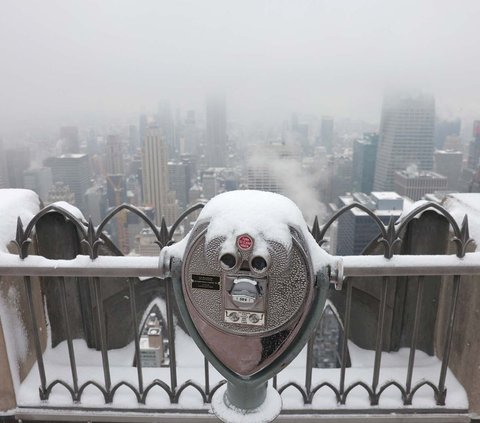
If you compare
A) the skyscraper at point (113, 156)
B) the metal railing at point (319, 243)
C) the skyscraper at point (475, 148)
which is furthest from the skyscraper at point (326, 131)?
the metal railing at point (319, 243)

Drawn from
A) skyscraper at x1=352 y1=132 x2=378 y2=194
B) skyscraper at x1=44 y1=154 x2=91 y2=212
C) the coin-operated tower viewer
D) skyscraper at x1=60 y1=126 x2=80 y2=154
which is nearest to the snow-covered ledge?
the coin-operated tower viewer

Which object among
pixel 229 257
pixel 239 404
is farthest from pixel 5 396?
pixel 229 257

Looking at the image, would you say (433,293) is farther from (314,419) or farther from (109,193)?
(109,193)

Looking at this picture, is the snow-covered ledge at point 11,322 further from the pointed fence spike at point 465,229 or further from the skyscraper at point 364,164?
the skyscraper at point 364,164

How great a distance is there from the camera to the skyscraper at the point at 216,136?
35156mm

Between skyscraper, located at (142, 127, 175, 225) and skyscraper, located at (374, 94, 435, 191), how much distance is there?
17746mm

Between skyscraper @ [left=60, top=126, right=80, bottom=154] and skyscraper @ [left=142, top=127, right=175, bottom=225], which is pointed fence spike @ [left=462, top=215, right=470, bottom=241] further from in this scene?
skyscraper @ [left=60, top=126, right=80, bottom=154]

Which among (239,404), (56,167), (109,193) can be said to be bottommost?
(109,193)

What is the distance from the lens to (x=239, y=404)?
1712 millimetres

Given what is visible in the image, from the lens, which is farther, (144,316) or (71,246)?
(144,316)

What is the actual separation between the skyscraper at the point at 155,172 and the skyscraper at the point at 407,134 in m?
17.7

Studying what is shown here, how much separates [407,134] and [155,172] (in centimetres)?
2313

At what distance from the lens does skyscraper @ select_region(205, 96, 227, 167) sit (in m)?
35.2

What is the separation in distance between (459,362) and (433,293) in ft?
1.36
